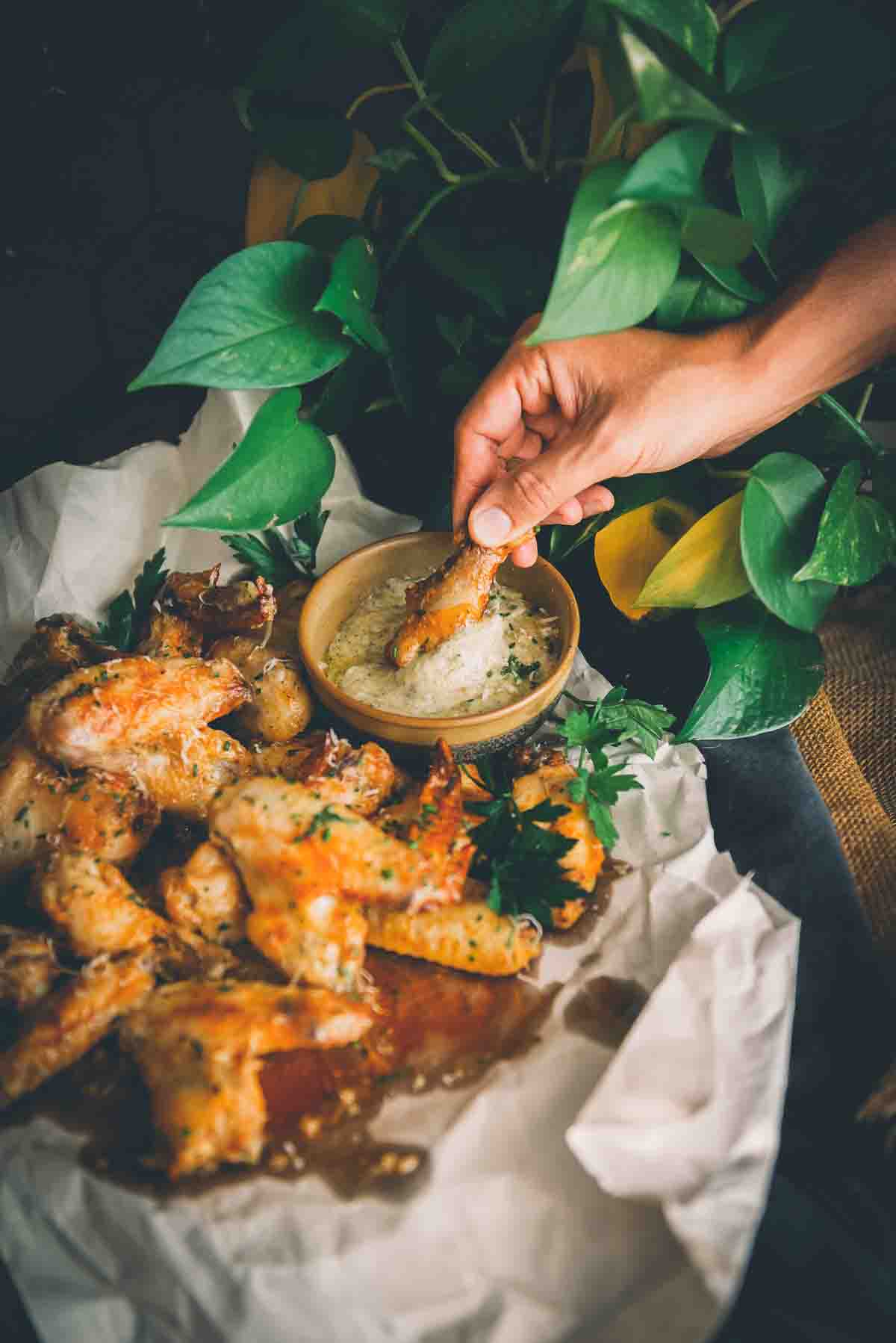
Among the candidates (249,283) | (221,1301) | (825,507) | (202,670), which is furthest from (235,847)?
(825,507)

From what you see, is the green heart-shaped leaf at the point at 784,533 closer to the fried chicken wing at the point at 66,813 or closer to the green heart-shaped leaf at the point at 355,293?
the green heart-shaped leaf at the point at 355,293

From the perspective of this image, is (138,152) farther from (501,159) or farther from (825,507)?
(825,507)

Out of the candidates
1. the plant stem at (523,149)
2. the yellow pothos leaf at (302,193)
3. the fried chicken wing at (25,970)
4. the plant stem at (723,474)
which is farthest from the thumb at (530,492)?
the fried chicken wing at (25,970)

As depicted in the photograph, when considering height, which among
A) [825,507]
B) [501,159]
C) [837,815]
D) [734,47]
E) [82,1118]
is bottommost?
[837,815]

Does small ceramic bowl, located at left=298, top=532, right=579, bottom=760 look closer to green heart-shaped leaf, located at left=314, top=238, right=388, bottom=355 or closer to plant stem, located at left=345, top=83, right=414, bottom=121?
green heart-shaped leaf, located at left=314, top=238, right=388, bottom=355

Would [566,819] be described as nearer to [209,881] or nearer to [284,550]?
[209,881]

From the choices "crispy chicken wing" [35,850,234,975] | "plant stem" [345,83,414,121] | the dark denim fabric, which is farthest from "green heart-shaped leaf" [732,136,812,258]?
"crispy chicken wing" [35,850,234,975]
